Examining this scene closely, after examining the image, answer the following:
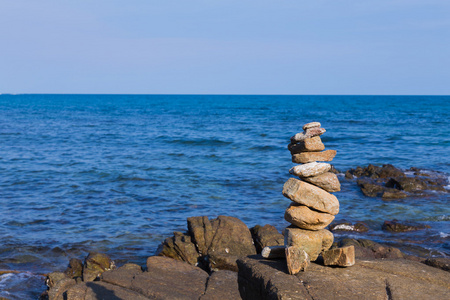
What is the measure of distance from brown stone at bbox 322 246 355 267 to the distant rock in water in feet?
60.8

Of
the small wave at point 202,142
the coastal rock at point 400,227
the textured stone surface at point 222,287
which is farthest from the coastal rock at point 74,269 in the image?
the small wave at point 202,142

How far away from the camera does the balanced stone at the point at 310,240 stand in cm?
945

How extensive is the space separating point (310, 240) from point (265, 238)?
6944 millimetres

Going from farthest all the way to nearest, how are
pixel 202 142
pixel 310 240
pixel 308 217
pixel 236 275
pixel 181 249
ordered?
pixel 202 142 < pixel 181 249 < pixel 236 275 < pixel 308 217 < pixel 310 240

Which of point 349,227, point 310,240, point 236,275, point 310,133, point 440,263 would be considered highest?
point 310,133

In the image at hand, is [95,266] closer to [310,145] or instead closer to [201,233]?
[201,233]

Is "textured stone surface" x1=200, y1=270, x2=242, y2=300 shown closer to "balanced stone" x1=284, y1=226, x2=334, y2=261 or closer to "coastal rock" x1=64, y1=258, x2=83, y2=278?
"balanced stone" x1=284, y1=226, x2=334, y2=261

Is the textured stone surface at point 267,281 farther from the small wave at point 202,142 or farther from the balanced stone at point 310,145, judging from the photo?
the small wave at point 202,142

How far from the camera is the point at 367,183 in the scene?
28172 mm

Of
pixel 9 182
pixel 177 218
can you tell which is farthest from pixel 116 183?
pixel 177 218

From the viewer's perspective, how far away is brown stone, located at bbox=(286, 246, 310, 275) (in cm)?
840

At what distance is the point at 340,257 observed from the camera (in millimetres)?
8766

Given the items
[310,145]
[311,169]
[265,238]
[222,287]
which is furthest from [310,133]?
[265,238]

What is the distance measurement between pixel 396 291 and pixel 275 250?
2357mm
